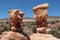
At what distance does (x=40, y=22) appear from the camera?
25.9 m

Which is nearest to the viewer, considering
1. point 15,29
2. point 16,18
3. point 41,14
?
point 15,29

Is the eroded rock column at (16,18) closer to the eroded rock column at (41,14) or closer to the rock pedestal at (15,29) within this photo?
the rock pedestal at (15,29)

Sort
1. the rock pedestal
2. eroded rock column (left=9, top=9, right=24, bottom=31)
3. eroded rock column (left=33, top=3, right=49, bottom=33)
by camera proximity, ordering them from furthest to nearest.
Answer: eroded rock column (left=33, top=3, right=49, bottom=33) < eroded rock column (left=9, top=9, right=24, bottom=31) < the rock pedestal

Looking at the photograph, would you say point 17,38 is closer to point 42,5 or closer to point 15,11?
point 15,11

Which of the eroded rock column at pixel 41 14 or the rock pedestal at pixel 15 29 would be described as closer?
the rock pedestal at pixel 15 29

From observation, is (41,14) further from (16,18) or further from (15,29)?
(15,29)

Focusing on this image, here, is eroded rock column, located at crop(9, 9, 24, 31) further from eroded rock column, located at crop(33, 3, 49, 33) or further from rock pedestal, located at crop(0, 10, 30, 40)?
eroded rock column, located at crop(33, 3, 49, 33)

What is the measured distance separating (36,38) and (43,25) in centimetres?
172

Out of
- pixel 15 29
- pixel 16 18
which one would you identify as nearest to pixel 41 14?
pixel 16 18

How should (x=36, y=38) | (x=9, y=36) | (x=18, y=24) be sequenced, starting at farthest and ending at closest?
(x=36, y=38), (x=18, y=24), (x=9, y=36)

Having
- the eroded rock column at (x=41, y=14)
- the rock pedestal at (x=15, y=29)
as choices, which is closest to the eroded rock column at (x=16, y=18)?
the rock pedestal at (x=15, y=29)

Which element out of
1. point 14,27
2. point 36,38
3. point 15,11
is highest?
point 15,11

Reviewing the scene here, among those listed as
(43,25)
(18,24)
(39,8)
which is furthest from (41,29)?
(18,24)

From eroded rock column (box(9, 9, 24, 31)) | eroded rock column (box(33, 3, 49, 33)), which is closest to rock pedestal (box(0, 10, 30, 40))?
eroded rock column (box(9, 9, 24, 31))
